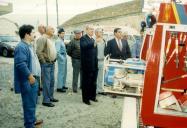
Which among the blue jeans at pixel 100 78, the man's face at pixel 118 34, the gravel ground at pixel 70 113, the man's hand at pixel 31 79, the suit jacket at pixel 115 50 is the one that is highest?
the man's face at pixel 118 34

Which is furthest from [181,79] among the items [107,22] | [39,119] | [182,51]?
[107,22]

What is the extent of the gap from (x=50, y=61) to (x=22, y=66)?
257 cm

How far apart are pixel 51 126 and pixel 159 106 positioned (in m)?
2.66

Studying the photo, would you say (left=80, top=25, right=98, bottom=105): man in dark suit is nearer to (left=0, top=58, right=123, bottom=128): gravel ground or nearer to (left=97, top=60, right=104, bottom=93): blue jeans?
(left=0, top=58, right=123, bottom=128): gravel ground

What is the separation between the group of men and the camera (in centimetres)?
663

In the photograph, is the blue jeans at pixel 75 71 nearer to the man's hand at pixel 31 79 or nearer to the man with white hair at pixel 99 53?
the man with white hair at pixel 99 53

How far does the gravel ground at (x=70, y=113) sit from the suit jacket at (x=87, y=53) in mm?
930

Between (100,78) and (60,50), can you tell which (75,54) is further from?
(100,78)

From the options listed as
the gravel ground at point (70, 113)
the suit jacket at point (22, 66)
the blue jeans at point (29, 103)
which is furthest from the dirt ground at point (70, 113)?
the suit jacket at point (22, 66)

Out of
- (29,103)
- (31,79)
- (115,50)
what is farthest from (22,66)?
(115,50)

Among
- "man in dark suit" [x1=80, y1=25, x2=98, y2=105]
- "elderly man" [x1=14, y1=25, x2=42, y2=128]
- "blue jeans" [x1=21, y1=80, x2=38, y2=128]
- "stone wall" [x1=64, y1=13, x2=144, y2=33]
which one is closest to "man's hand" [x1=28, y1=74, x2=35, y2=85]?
"elderly man" [x1=14, y1=25, x2=42, y2=128]

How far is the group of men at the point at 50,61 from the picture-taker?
21.8 ft

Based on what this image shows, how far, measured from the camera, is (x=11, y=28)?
2712cm

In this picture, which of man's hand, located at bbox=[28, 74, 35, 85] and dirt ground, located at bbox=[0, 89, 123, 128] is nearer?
man's hand, located at bbox=[28, 74, 35, 85]
